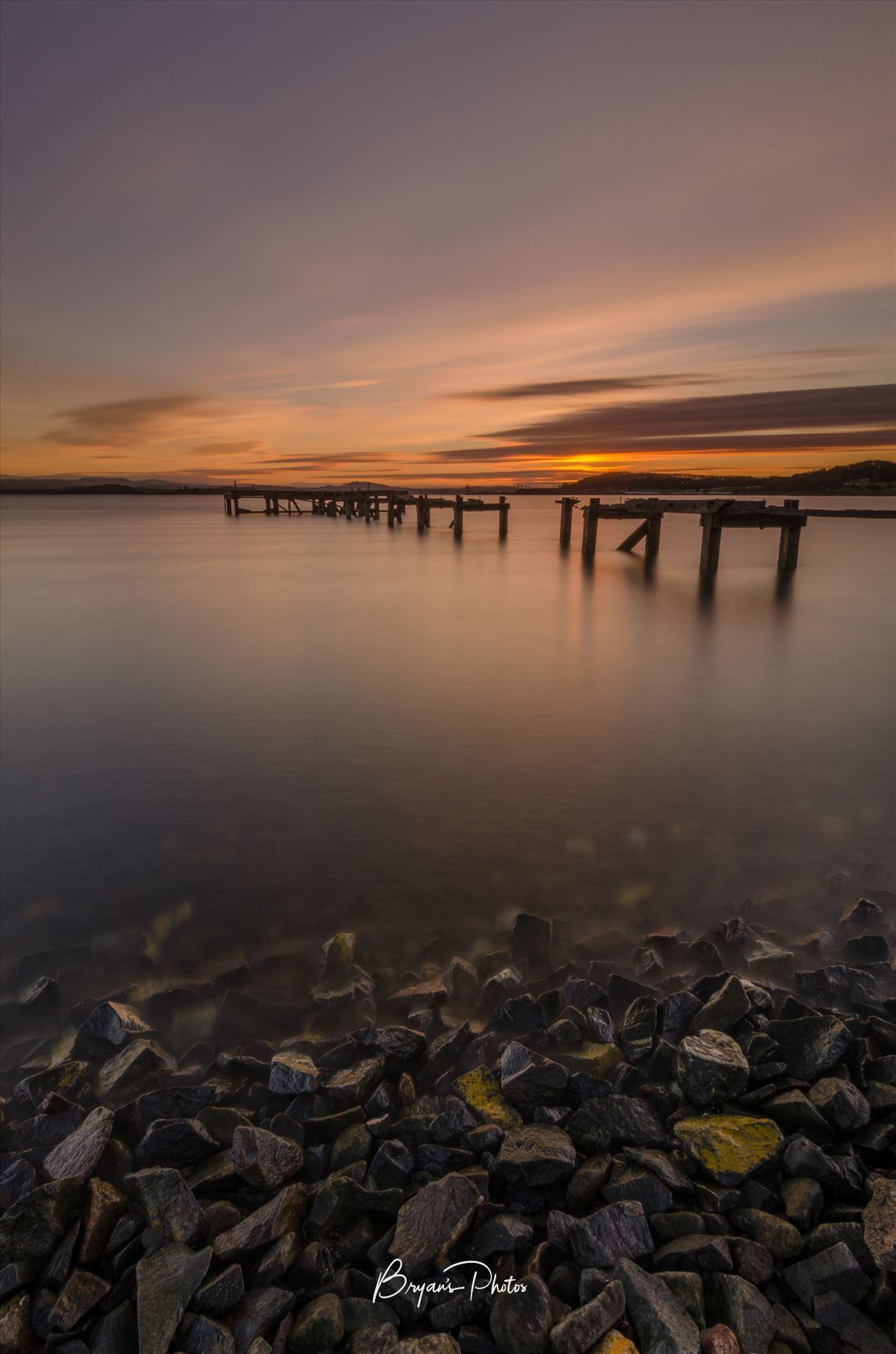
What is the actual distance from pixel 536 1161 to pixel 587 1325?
601 mm

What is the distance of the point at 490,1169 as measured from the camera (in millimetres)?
2957

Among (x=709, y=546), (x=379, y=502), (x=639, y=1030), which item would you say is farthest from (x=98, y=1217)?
(x=379, y=502)

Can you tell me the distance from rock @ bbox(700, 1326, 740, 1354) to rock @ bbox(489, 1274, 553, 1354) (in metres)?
0.50

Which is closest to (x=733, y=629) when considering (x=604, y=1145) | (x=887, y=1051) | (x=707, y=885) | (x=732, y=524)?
(x=732, y=524)

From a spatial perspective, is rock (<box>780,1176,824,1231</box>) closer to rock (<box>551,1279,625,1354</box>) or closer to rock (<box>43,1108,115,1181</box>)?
rock (<box>551,1279,625,1354</box>)

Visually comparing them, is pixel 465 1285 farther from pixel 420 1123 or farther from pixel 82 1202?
pixel 82 1202

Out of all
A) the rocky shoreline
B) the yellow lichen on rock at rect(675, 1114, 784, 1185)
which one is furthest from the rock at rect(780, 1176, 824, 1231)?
the yellow lichen on rock at rect(675, 1114, 784, 1185)

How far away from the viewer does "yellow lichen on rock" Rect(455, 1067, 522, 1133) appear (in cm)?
321

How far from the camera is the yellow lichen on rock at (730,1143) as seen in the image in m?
2.88

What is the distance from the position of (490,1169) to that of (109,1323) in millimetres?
1470

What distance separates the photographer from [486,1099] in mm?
3336

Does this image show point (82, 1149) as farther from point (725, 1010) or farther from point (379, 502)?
point (379, 502)

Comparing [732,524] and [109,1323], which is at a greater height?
[732,524]

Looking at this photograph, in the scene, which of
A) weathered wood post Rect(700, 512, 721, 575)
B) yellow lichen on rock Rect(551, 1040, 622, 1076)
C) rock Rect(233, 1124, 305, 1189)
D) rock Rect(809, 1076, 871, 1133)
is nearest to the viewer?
rock Rect(233, 1124, 305, 1189)
